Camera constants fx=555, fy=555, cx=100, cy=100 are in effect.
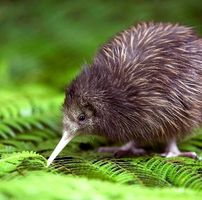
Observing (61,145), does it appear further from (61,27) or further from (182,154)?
(61,27)

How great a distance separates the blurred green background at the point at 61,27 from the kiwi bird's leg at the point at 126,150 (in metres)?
1.57

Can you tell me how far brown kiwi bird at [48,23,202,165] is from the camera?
307 centimetres

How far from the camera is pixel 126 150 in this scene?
3.33 m

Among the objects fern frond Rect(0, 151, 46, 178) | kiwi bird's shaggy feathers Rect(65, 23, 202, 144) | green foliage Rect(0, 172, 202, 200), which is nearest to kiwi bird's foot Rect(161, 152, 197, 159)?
kiwi bird's shaggy feathers Rect(65, 23, 202, 144)

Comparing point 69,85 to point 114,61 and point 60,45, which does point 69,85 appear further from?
point 60,45

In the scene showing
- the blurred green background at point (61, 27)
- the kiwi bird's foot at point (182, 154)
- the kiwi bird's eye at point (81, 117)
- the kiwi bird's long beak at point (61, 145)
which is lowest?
the kiwi bird's foot at point (182, 154)

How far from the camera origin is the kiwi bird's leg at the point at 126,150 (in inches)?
128

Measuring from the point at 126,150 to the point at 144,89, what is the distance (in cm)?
44

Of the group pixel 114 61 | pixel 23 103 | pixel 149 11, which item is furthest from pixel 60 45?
pixel 114 61

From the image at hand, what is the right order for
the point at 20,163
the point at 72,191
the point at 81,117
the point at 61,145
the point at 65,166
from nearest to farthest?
the point at 72,191
the point at 20,163
the point at 65,166
the point at 61,145
the point at 81,117

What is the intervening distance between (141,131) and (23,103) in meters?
1.09

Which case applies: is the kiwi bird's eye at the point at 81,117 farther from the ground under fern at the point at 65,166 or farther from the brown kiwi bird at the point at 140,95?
the ground under fern at the point at 65,166

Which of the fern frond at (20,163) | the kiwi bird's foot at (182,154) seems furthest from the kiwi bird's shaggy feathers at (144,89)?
the fern frond at (20,163)

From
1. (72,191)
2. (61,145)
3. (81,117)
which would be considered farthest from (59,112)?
(72,191)
